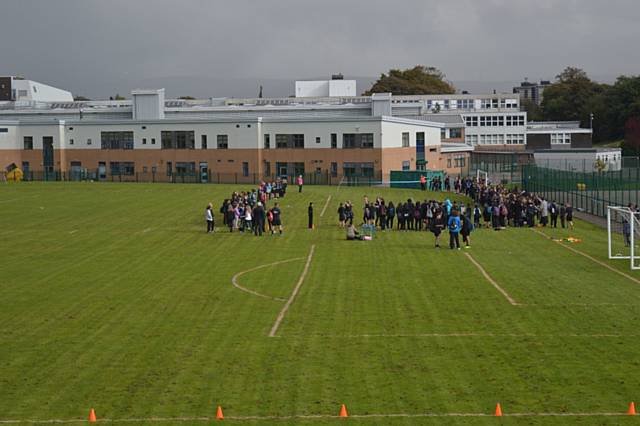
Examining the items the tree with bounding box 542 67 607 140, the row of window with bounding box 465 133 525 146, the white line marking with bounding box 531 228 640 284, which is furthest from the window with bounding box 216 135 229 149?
the tree with bounding box 542 67 607 140

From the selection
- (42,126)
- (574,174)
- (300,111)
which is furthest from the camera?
(300,111)

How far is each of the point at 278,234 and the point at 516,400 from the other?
28191 millimetres

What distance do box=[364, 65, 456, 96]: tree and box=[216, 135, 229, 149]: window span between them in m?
94.1

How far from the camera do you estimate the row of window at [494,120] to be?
458 feet

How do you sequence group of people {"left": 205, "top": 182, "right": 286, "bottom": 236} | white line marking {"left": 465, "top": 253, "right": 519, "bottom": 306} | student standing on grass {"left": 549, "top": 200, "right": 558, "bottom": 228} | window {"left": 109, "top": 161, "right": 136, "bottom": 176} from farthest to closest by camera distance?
1. window {"left": 109, "top": 161, "right": 136, "bottom": 176}
2. student standing on grass {"left": 549, "top": 200, "right": 558, "bottom": 228}
3. group of people {"left": 205, "top": 182, "right": 286, "bottom": 236}
4. white line marking {"left": 465, "top": 253, "right": 519, "bottom": 306}

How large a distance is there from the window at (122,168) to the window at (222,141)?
9.24m

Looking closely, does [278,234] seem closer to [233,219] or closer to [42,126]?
[233,219]

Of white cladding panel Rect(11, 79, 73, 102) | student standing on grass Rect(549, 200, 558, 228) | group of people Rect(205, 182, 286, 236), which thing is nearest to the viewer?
group of people Rect(205, 182, 286, 236)

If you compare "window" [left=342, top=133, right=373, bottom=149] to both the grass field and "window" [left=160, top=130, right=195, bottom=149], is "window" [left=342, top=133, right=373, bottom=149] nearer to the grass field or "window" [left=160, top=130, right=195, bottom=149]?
"window" [left=160, top=130, right=195, bottom=149]

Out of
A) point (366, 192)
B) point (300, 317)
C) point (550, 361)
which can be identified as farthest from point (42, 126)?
point (550, 361)

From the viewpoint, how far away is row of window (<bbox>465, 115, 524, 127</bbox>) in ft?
458

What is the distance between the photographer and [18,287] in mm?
30625

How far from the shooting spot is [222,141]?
282 feet

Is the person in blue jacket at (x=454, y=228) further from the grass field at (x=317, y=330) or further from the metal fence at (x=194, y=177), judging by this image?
the metal fence at (x=194, y=177)
